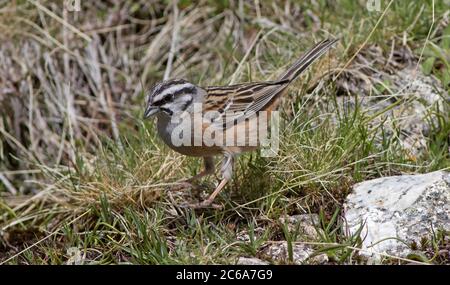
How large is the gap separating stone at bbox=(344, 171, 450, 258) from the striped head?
1.16 m

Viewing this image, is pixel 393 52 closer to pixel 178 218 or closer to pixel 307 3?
pixel 307 3

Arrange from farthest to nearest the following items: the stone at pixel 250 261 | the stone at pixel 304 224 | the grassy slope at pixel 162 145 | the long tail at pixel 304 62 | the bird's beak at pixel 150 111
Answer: the long tail at pixel 304 62, the grassy slope at pixel 162 145, the bird's beak at pixel 150 111, the stone at pixel 304 224, the stone at pixel 250 261

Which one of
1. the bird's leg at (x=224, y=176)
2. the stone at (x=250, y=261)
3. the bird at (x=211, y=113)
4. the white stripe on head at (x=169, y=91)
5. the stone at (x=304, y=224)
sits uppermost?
the white stripe on head at (x=169, y=91)

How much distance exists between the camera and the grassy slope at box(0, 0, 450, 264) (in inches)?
198

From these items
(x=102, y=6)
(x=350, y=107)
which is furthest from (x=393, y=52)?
(x=102, y=6)

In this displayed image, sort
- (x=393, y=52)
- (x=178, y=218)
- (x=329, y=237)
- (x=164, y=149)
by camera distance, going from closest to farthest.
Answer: (x=329, y=237)
(x=178, y=218)
(x=164, y=149)
(x=393, y=52)

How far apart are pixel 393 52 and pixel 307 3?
4.20 feet

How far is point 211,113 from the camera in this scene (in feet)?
17.0

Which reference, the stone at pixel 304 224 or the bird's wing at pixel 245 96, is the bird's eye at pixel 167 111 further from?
the stone at pixel 304 224

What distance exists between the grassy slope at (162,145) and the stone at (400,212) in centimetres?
12

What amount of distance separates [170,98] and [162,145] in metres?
0.89

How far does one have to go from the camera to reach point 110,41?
8273 millimetres

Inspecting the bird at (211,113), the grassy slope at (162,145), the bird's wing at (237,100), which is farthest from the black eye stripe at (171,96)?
the grassy slope at (162,145)

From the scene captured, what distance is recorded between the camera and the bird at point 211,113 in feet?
16.2
